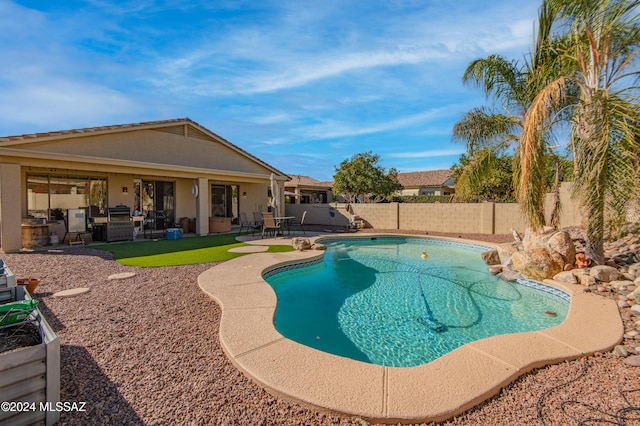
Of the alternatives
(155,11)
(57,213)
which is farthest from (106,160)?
(155,11)

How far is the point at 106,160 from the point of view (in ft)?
38.3

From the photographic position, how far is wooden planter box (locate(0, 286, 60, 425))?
231 cm

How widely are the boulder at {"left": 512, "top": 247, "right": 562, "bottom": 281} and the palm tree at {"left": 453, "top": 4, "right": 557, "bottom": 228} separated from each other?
2.09m

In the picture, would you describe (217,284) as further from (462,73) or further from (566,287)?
→ (462,73)

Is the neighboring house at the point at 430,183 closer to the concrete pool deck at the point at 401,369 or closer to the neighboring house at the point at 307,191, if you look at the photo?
the neighboring house at the point at 307,191

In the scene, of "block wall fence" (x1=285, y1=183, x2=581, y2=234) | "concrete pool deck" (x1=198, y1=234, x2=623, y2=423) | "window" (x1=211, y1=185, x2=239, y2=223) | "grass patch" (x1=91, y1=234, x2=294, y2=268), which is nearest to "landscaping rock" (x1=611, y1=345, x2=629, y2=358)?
"concrete pool deck" (x1=198, y1=234, x2=623, y2=423)

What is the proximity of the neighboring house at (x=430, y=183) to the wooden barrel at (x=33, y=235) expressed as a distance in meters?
33.4

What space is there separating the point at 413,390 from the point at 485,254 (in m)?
8.51

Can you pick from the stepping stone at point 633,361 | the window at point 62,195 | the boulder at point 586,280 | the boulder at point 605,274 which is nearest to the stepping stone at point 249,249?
the window at point 62,195

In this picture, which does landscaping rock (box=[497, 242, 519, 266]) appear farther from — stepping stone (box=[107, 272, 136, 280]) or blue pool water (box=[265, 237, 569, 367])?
stepping stone (box=[107, 272, 136, 280])

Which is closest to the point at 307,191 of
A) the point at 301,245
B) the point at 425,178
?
the point at 425,178

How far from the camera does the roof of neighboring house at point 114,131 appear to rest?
10.1m

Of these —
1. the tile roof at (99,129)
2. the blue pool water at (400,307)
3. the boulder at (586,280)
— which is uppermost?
the tile roof at (99,129)

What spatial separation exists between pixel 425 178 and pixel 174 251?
34.8 meters
